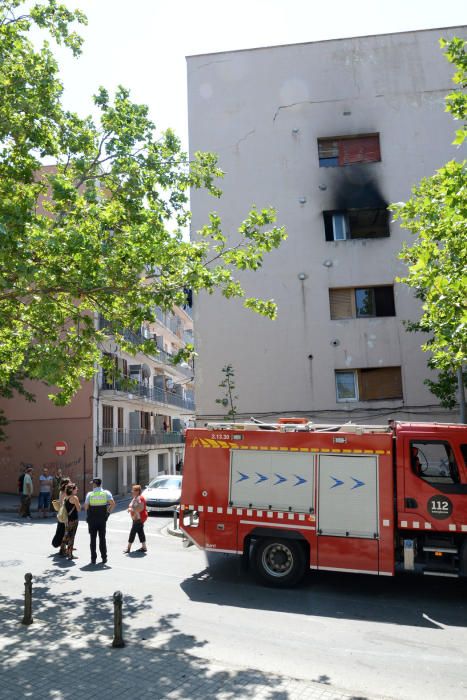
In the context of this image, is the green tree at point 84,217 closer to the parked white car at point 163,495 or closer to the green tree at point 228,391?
the green tree at point 228,391

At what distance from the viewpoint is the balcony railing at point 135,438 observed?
3086 centimetres


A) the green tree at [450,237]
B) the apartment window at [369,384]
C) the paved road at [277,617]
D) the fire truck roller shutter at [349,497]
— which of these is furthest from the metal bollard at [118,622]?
the apartment window at [369,384]

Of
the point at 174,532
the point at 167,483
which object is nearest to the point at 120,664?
the point at 174,532

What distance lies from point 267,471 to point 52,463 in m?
20.8

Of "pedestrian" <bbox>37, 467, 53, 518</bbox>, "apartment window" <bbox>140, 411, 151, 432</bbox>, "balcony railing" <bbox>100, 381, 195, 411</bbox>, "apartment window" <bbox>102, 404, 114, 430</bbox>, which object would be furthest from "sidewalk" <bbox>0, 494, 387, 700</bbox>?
"apartment window" <bbox>140, 411, 151, 432</bbox>

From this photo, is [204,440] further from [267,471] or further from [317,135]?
[317,135]

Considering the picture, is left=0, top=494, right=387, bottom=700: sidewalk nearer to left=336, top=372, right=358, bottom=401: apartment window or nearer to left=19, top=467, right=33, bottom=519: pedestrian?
left=336, top=372, right=358, bottom=401: apartment window

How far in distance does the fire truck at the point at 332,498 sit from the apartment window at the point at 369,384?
29.5 ft

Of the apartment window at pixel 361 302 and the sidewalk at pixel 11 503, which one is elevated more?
the apartment window at pixel 361 302

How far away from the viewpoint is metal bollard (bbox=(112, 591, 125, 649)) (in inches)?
258

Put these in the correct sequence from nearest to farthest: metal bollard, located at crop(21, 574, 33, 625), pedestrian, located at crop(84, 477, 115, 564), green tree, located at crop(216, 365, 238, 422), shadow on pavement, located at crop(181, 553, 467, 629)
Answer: metal bollard, located at crop(21, 574, 33, 625)
shadow on pavement, located at crop(181, 553, 467, 629)
pedestrian, located at crop(84, 477, 115, 564)
green tree, located at crop(216, 365, 238, 422)

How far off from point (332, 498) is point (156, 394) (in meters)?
32.8

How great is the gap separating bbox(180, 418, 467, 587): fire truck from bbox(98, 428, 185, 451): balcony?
790 inches

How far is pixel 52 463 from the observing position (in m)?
28.2
